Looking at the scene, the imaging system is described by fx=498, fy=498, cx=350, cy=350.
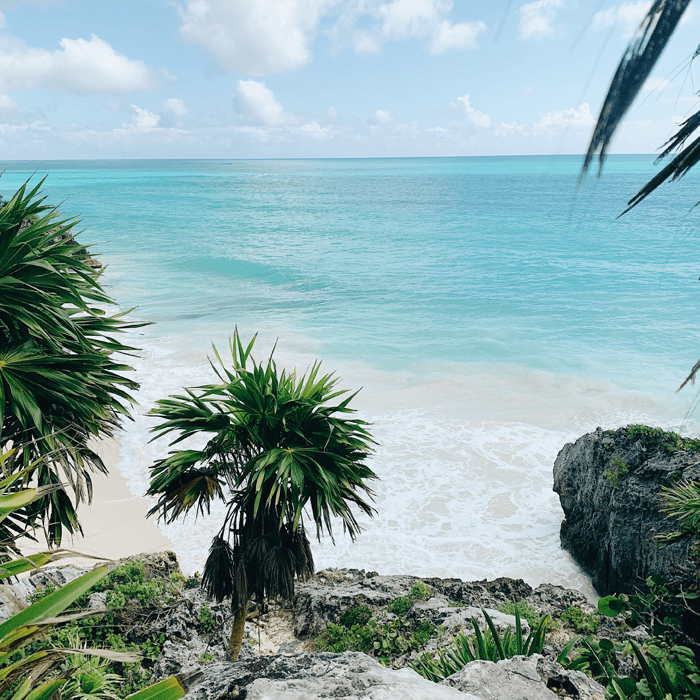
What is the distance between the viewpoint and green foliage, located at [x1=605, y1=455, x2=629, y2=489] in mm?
7969

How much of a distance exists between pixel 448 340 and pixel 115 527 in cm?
1631

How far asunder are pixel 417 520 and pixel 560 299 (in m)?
23.0

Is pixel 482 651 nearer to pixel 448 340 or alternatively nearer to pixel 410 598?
pixel 410 598

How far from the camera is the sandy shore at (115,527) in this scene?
9328 mm

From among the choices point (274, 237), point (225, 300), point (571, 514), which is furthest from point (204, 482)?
point (274, 237)

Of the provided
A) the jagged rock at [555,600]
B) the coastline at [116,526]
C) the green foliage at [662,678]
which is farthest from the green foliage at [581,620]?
the coastline at [116,526]

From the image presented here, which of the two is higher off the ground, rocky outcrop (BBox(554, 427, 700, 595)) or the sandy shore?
rocky outcrop (BBox(554, 427, 700, 595))

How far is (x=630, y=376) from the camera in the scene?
19031 millimetres

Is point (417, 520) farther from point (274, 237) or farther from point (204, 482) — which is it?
point (274, 237)

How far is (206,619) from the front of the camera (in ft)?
21.0

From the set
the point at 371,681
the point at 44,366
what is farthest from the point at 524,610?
the point at 44,366

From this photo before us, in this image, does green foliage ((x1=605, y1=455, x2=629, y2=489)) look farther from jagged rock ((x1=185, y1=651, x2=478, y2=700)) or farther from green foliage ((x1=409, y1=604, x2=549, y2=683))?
jagged rock ((x1=185, y1=651, x2=478, y2=700))

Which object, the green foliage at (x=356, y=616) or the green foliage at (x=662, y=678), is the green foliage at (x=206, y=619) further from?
the green foliage at (x=662, y=678)

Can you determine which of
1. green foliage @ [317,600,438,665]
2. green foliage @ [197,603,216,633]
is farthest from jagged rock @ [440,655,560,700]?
green foliage @ [197,603,216,633]
